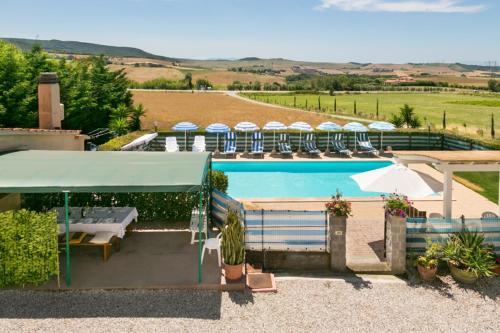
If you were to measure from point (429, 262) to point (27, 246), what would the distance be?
880cm

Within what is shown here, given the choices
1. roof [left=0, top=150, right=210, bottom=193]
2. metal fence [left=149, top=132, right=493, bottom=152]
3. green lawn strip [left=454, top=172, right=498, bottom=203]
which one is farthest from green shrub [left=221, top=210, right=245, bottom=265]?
metal fence [left=149, top=132, right=493, bottom=152]

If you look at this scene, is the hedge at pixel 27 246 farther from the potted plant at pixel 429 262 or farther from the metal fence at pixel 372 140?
the metal fence at pixel 372 140

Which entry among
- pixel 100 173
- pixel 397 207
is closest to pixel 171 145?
pixel 100 173

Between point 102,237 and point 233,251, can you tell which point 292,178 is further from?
point 233,251

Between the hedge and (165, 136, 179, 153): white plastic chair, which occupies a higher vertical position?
(165, 136, 179, 153): white plastic chair

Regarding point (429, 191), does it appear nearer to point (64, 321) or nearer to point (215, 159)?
point (64, 321)

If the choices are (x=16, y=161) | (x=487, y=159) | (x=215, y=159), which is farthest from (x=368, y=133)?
(x=16, y=161)

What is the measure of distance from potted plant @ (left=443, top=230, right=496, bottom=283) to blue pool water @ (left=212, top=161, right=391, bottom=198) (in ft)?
32.8

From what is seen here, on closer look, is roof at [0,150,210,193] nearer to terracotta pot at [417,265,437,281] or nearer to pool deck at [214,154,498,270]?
pool deck at [214,154,498,270]

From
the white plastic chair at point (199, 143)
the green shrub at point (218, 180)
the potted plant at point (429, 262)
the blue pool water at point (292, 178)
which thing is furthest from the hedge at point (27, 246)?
the white plastic chair at point (199, 143)

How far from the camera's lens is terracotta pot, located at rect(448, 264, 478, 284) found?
34.0ft

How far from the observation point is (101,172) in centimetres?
1057

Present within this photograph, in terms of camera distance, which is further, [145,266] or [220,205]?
[220,205]

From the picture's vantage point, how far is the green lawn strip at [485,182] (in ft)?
62.0
